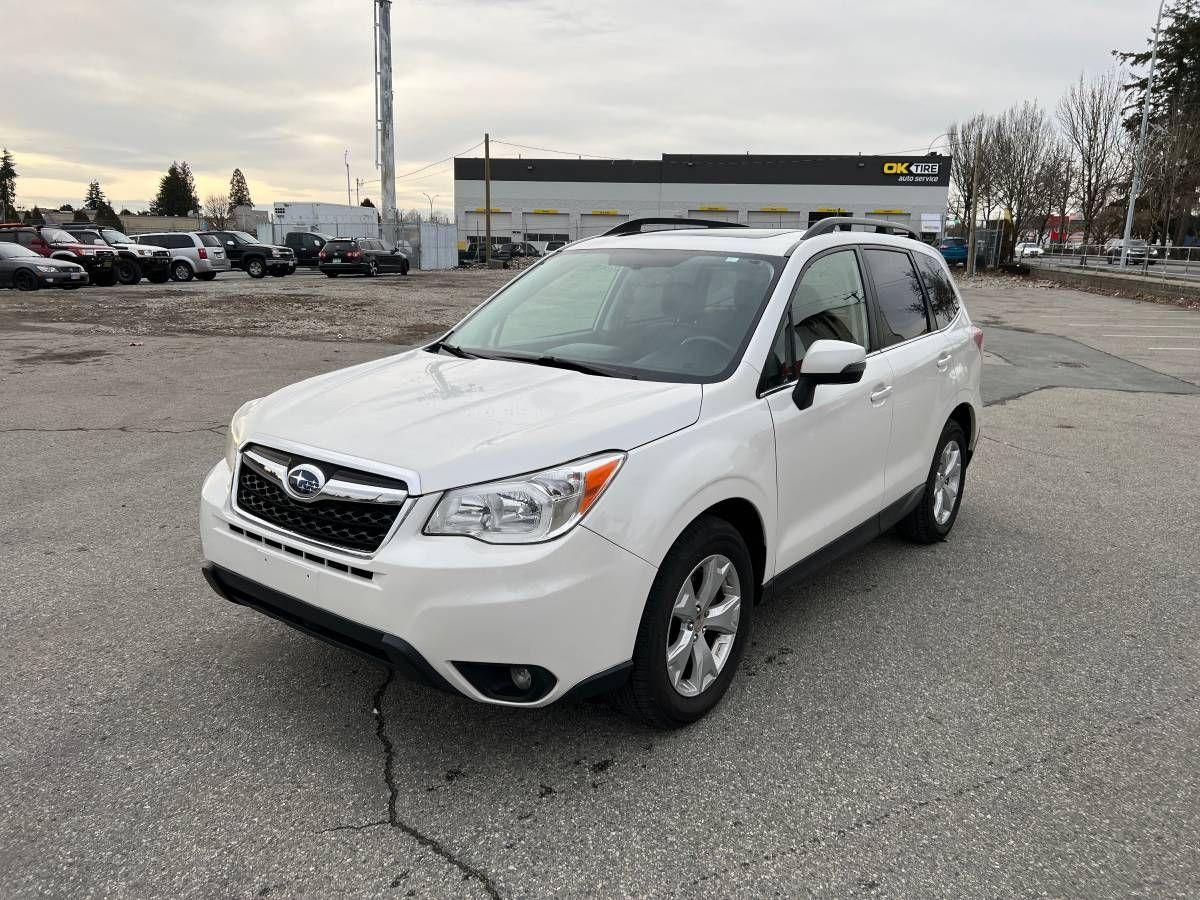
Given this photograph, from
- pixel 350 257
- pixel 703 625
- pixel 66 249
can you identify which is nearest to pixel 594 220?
pixel 350 257

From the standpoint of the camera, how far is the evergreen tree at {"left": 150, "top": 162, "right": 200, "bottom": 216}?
4422 inches

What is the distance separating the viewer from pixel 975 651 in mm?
3803

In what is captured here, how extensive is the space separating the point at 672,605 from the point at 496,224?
7356 centimetres

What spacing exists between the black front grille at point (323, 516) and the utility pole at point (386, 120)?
160 feet

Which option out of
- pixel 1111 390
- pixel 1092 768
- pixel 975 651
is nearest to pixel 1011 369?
pixel 1111 390

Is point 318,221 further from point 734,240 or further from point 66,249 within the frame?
point 734,240

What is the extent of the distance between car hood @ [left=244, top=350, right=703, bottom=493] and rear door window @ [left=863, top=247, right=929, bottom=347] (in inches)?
66.4

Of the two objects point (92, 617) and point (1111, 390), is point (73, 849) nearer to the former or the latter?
point (92, 617)

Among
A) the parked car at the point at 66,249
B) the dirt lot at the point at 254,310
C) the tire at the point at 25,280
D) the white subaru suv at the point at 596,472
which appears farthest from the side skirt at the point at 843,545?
the parked car at the point at 66,249

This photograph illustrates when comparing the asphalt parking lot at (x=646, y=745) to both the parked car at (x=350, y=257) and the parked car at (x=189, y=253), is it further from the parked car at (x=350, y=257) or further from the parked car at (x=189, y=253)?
the parked car at (x=350, y=257)

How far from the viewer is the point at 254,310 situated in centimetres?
1894

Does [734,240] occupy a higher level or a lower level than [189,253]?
higher

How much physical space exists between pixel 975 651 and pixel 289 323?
15.2 meters

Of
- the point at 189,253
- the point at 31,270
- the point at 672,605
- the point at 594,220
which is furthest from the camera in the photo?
the point at 594,220
